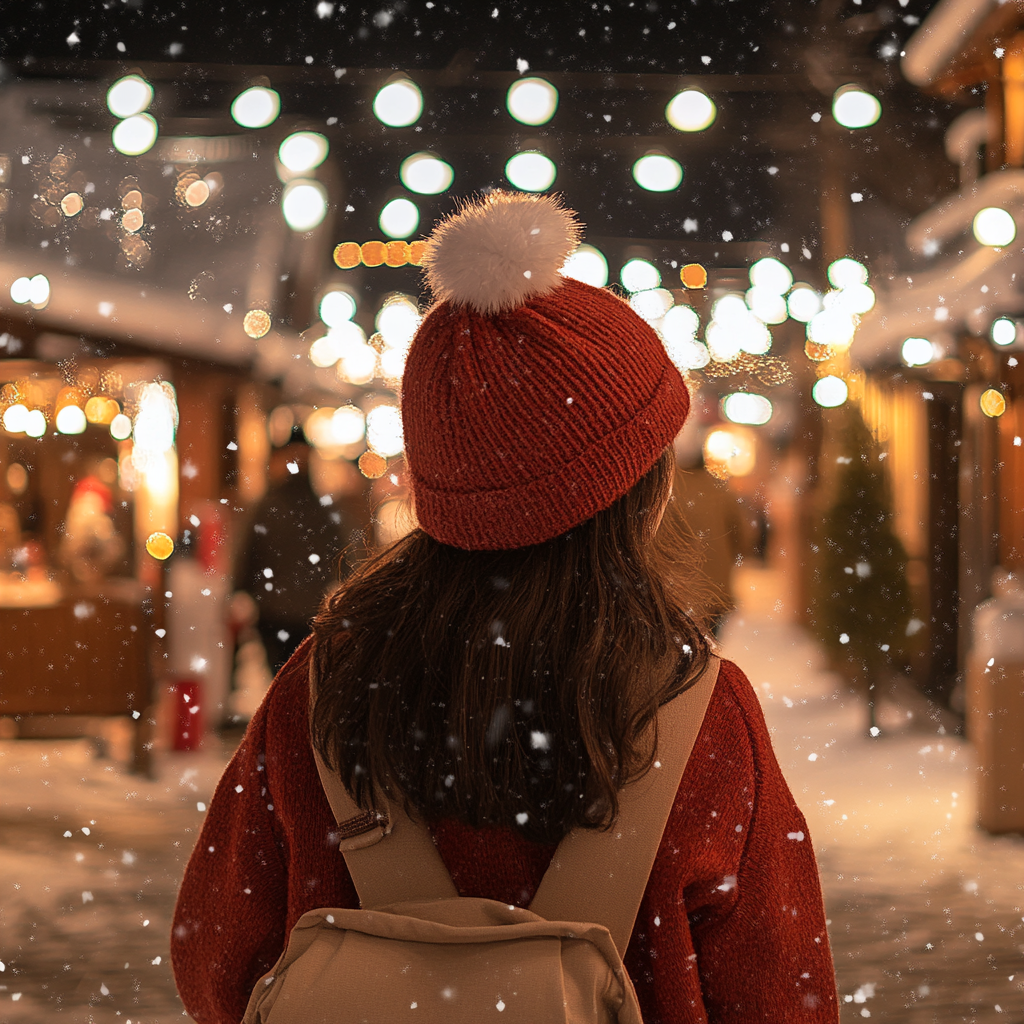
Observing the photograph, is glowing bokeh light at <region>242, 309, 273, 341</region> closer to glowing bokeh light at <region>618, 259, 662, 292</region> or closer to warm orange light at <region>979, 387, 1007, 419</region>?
glowing bokeh light at <region>618, 259, 662, 292</region>

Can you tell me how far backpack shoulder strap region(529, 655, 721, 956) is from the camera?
1084mm

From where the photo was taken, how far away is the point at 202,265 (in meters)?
9.02

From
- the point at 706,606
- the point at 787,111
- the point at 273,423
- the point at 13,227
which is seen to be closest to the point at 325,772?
the point at 706,606

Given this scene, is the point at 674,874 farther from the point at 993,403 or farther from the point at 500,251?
the point at 993,403

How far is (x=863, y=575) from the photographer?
7371mm

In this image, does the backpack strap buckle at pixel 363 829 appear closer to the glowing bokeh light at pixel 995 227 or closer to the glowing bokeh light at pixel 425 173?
the glowing bokeh light at pixel 425 173

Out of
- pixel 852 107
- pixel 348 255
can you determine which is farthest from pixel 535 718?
pixel 348 255

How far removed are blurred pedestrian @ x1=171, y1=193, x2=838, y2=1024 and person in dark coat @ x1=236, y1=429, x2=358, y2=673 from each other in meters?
5.03

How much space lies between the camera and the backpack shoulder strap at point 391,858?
1.12 meters

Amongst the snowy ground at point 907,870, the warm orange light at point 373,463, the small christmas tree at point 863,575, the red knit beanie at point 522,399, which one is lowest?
the snowy ground at point 907,870

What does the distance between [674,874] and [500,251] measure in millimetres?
683

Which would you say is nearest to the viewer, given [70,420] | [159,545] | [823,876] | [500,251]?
[500,251]

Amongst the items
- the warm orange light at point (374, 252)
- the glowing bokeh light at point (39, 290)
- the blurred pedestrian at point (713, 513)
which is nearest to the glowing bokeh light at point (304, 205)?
the glowing bokeh light at point (39, 290)

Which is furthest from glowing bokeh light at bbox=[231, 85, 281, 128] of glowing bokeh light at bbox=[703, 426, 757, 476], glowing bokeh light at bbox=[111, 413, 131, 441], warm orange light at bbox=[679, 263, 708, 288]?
glowing bokeh light at bbox=[703, 426, 757, 476]
